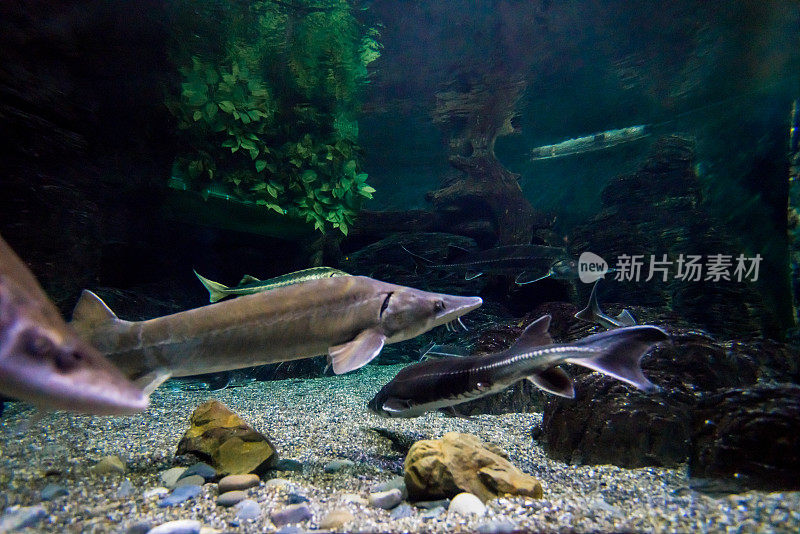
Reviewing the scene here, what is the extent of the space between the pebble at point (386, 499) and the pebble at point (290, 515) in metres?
0.42

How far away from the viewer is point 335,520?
2076 millimetres

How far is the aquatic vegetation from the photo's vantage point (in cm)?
693

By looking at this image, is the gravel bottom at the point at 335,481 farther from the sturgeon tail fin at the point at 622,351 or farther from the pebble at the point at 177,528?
the sturgeon tail fin at the point at 622,351

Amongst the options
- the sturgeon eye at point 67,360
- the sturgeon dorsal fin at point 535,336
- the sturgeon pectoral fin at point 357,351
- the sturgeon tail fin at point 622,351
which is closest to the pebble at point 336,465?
the sturgeon pectoral fin at point 357,351

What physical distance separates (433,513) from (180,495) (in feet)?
5.17

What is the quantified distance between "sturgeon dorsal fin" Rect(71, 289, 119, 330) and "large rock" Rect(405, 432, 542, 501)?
7.53 feet

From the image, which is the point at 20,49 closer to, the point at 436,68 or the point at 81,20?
the point at 81,20

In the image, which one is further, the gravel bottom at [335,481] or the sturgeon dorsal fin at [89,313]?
the sturgeon dorsal fin at [89,313]

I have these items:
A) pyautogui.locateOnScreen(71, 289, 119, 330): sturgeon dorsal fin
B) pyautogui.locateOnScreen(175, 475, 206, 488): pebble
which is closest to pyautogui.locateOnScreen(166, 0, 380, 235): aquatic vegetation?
pyautogui.locateOnScreen(71, 289, 119, 330): sturgeon dorsal fin

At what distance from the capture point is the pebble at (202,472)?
2.72m

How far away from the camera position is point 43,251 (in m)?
5.41

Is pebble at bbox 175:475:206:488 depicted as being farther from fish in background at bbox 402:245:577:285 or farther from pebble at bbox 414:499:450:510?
fish in background at bbox 402:245:577:285

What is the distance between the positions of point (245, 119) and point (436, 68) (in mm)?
7785

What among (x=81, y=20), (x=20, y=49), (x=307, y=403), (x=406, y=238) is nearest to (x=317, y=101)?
(x=406, y=238)
